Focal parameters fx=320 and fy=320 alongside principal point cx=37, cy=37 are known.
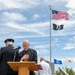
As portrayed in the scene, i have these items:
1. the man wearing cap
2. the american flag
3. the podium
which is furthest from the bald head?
the american flag

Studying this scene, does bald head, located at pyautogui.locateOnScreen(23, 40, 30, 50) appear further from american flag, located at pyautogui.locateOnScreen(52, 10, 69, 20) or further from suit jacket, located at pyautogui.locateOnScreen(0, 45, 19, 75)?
american flag, located at pyautogui.locateOnScreen(52, 10, 69, 20)

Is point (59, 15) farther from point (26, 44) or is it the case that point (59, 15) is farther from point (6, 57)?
point (6, 57)

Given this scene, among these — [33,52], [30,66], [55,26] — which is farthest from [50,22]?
[30,66]

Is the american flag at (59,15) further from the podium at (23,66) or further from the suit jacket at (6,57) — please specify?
the podium at (23,66)

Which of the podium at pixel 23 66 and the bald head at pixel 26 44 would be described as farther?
the bald head at pixel 26 44

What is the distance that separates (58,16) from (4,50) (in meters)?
23.8

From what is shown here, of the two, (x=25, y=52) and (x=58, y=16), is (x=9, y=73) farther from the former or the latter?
(x=58, y=16)

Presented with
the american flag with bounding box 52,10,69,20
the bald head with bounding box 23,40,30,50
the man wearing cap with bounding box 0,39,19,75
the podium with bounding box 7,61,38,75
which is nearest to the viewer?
the podium with bounding box 7,61,38,75

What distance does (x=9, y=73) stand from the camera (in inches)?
369

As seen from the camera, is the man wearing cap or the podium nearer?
the podium

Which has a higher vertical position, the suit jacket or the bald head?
the bald head

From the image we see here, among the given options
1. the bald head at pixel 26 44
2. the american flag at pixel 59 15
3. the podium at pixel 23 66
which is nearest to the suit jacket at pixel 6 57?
the bald head at pixel 26 44

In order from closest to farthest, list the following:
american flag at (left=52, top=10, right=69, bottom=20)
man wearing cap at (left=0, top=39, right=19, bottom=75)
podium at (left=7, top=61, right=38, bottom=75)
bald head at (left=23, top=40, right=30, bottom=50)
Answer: podium at (left=7, top=61, right=38, bottom=75) < man wearing cap at (left=0, top=39, right=19, bottom=75) < bald head at (left=23, top=40, right=30, bottom=50) < american flag at (left=52, top=10, right=69, bottom=20)

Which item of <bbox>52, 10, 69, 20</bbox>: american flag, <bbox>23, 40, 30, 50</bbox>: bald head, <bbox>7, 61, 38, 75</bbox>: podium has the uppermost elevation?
<bbox>52, 10, 69, 20</bbox>: american flag
